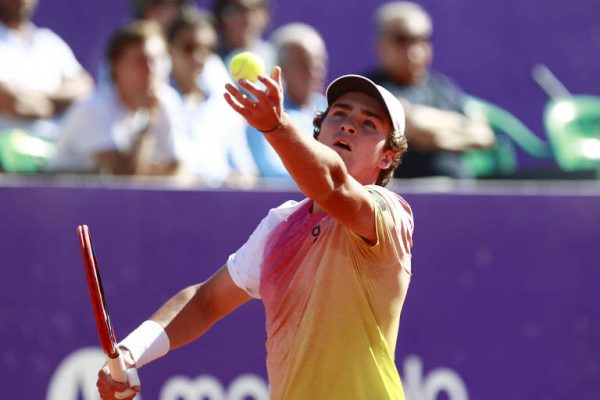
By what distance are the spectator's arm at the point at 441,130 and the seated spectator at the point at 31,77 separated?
6.21ft

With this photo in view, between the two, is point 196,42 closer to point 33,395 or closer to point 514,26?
point 33,395

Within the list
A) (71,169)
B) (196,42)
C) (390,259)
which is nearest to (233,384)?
(71,169)

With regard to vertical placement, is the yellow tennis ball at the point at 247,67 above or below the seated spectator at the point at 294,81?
below

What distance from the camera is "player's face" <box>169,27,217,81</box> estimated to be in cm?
711

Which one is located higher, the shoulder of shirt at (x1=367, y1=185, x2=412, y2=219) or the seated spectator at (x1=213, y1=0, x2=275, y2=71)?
the seated spectator at (x1=213, y1=0, x2=275, y2=71)

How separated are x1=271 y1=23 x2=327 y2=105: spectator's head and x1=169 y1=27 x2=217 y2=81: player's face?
0.43m

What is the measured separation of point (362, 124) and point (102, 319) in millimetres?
1021

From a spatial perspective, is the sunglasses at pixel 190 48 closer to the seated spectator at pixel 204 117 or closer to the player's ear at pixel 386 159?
the seated spectator at pixel 204 117

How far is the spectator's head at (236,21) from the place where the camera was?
24.9 feet

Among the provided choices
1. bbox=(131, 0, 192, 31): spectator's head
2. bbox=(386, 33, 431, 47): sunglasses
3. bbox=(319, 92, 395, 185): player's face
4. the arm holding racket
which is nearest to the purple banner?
bbox=(386, 33, 431, 47): sunglasses

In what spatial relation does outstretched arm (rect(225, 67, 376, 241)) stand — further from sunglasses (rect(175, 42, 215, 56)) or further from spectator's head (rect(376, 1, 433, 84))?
sunglasses (rect(175, 42, 215, 56))

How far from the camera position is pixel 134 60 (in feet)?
21.2

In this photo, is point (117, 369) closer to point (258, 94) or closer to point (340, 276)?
point (340, 276)

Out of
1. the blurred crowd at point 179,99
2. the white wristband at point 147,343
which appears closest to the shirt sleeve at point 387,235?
the white wristband at point 147,343
